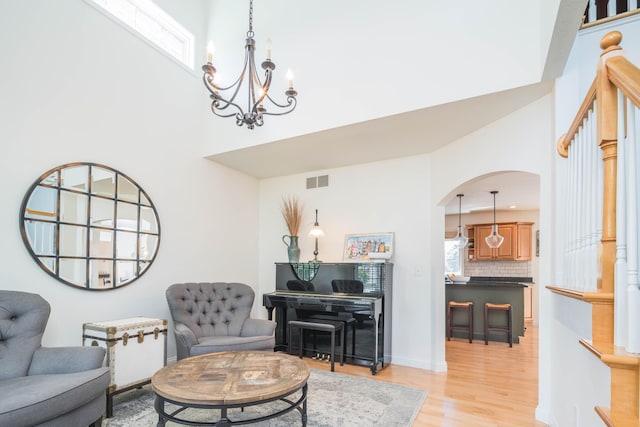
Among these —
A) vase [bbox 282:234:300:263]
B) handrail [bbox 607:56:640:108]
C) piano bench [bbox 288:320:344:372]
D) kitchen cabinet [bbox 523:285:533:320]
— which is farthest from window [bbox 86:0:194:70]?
kitchen cabinet [bbox 523:285:533:320]

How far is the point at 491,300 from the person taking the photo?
6.08m

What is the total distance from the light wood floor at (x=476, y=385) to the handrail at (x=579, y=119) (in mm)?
2159

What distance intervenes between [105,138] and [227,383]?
270 cm

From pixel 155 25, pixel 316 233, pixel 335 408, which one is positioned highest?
pixel 155 25

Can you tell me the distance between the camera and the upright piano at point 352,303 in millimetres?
4148

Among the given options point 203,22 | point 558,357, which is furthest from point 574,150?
point 203,22

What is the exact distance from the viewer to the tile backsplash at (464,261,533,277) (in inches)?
328

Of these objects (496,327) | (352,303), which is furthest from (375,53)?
(496,327)

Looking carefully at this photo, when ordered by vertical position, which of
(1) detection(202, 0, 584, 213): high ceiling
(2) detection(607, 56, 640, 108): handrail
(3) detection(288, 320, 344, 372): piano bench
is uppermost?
(1) detection(202, 0, 584, 213): high ceiling

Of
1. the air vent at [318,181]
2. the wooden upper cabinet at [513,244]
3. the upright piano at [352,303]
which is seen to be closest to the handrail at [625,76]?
the upright piano at [352,303]

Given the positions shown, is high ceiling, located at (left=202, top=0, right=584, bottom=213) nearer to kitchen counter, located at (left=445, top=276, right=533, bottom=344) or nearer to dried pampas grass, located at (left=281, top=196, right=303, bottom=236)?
dried pampas grass, located at (left=281, top=196, right=303, bottom=236)

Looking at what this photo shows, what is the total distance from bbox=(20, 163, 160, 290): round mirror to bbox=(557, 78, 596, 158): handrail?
3.78 m

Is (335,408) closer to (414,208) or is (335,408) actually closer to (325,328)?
(325,328)

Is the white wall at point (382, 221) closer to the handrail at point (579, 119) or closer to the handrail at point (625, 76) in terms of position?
the handrail at point (579, 119)
